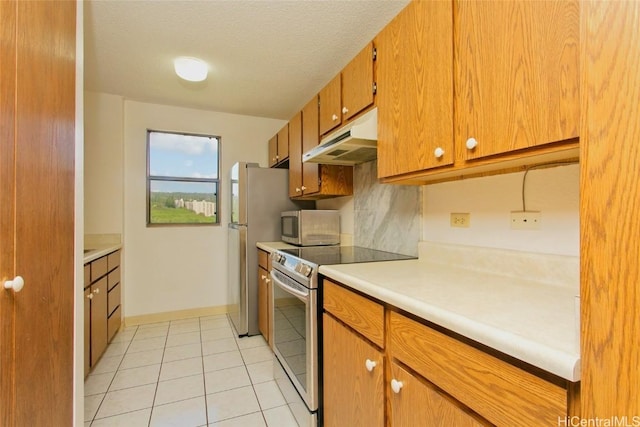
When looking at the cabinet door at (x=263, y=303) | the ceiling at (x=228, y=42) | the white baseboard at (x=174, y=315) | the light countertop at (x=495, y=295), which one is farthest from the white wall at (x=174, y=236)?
the light countertop at (x=495, y=295)

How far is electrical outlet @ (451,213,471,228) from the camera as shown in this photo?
1460 millimetres

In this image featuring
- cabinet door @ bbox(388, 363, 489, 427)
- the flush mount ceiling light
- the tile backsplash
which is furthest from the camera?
the flush mount ceiling light

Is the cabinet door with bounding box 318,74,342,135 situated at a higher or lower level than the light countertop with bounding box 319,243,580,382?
higher

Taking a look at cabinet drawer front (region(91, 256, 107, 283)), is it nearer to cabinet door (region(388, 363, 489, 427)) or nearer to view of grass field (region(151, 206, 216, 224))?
view of grass field (region(151, 206, 216, 224))

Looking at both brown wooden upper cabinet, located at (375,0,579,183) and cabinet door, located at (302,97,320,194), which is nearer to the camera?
brown wooden upper cabinet, located at (375,0,579,183)

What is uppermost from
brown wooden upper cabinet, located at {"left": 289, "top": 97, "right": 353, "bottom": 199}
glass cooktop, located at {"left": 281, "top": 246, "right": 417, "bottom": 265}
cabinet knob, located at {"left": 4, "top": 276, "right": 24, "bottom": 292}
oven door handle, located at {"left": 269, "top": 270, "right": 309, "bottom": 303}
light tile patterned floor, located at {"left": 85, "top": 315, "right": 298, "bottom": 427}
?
brown wooden upper cabinet, located at {"left": 289, "top": 97, "right": 353, "bottom": 199}

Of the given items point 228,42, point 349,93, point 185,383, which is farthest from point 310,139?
point 185,383

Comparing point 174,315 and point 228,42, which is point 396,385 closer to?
point 228,42

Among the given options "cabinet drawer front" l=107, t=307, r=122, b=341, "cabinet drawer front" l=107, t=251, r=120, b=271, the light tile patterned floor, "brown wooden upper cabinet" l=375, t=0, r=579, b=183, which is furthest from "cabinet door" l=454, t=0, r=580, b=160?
"cabinet drawer front" l=107, t=307, r=122, b=341

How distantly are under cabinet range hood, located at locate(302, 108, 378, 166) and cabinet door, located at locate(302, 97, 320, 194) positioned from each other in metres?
0.25

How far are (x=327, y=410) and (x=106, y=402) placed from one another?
144 cm

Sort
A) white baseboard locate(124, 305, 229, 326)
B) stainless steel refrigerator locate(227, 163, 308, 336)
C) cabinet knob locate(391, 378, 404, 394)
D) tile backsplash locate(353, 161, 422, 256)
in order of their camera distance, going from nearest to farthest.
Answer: cabinet knob locate(391, 378, 404, 394) < tile backsplash locate(353, 161, 422, 256) < stainless steel refrigerator locate(227, 163, 308, 336) < white baseboard locate(124, 305, 229, 326)

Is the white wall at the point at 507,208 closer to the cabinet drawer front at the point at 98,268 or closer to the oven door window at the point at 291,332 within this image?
the oven door window at the point at 291,332

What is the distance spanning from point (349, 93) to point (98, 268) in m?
2.23
